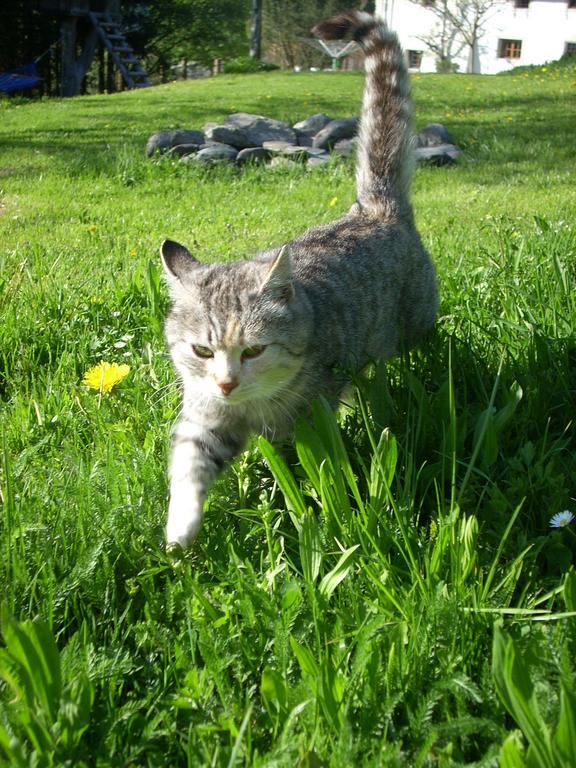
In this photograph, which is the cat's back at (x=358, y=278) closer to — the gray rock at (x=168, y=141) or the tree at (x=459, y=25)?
the gray rock at (x=168, y=141)

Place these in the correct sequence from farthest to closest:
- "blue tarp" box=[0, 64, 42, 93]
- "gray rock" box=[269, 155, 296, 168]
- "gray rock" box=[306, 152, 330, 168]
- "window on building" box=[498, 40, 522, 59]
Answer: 1. "window on building" box=[498, 40, 522, 59]
2. "blue tarp" box=[0, 64, 42, 93]
3. "gray rock" box=[306, 152, 330, 168]
4. "gray rock" box=[269, 155, 296, 168]

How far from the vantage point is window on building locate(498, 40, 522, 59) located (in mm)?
36281

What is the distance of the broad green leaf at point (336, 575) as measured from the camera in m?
1.81

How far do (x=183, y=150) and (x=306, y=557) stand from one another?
720cm

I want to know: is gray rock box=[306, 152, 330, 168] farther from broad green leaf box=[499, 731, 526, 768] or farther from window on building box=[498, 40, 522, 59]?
window on building box=[498, 40, 522, 59]

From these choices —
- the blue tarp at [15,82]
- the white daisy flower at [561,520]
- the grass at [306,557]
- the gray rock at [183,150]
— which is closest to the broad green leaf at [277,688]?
the grass at [306,557]

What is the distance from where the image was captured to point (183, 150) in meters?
8.31

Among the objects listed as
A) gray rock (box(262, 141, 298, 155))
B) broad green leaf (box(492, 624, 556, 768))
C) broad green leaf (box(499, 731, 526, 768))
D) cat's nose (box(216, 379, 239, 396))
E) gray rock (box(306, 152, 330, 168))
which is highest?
gray rock (box(262, 141, 298, 155))

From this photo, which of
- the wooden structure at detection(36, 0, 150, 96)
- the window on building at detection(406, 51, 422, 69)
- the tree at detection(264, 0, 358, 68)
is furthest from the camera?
the window on building at detection(406, 51, 422, 69)

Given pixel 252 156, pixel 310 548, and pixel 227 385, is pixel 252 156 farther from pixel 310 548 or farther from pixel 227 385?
pixel 310 548

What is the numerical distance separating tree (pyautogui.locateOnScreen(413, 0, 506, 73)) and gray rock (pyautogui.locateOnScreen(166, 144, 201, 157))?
30.1 metres

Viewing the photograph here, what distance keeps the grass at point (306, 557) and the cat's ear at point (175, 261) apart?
0.46 meters

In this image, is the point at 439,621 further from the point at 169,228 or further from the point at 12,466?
the point at 169,228

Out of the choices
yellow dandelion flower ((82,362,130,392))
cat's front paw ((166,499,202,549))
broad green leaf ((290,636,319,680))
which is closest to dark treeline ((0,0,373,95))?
yellow dandelion flower ((82,362,130,392))
